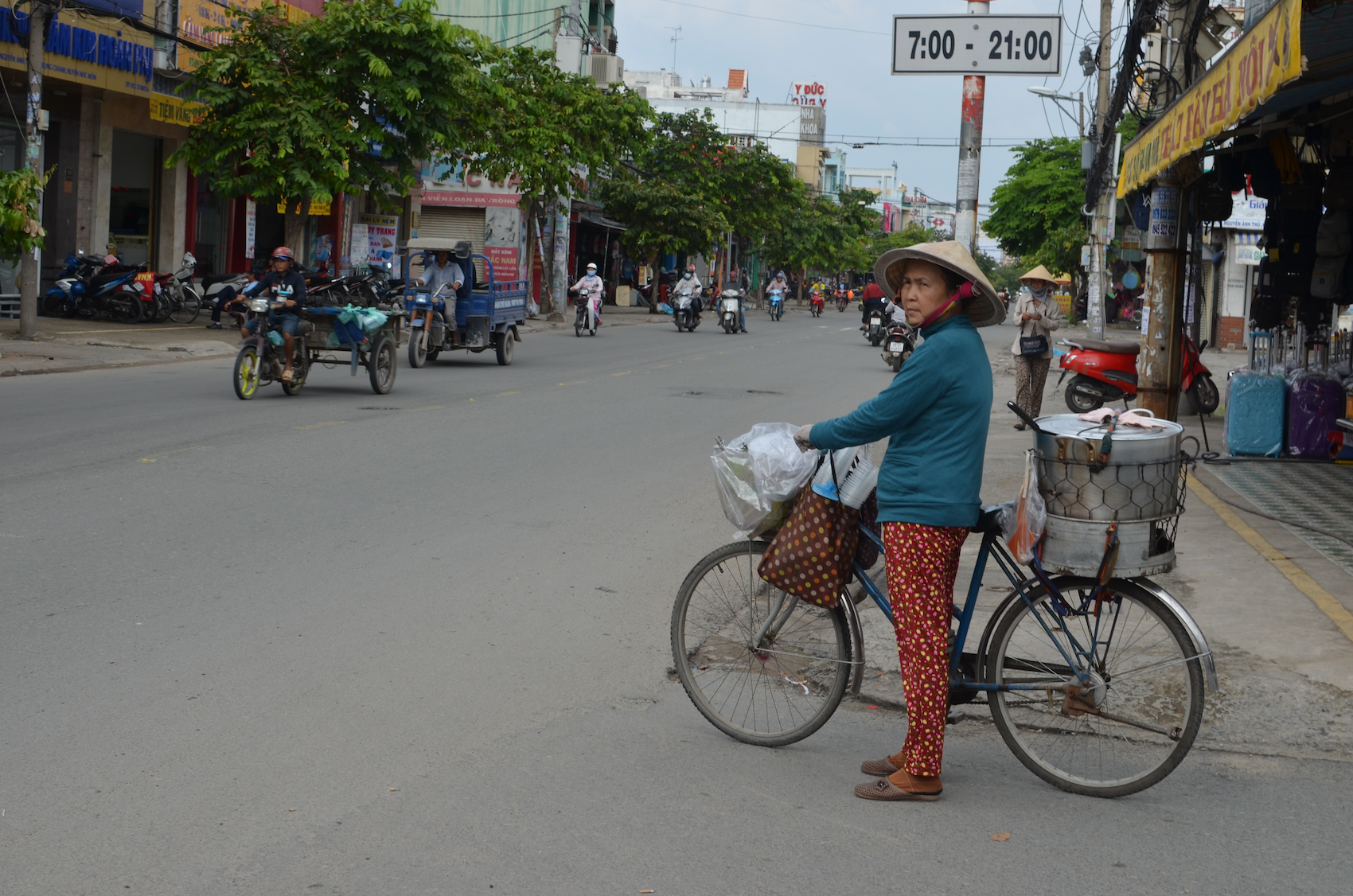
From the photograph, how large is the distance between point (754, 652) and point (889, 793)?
82cm

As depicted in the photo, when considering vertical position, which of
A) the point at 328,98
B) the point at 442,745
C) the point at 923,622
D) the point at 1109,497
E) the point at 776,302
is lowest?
the point at 442,745

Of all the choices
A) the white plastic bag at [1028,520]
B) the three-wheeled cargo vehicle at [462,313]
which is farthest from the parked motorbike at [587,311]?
the white plastic bag at [1028,520]

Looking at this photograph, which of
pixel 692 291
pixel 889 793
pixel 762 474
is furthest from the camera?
pixel 692 291

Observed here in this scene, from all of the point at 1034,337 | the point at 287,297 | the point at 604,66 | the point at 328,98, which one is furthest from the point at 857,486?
the point at 604,66

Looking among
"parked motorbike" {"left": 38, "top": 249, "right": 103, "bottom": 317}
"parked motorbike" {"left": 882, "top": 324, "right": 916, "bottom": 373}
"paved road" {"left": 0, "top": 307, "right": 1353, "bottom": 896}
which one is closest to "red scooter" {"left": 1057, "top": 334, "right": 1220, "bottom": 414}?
"parked motorbike" {"left": 882, "top": 324, "right": 916, "bottom": 373}

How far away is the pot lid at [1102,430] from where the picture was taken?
4.12 m

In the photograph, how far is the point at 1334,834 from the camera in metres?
4.01

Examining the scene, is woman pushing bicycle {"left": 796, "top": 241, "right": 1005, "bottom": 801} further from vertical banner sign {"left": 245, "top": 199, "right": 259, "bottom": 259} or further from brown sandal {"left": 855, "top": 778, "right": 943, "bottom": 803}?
vertical banner sign {"left": 245, "top": 199, "right": 259, "bottom": 259}

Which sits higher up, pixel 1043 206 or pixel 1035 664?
pixel 1043 206

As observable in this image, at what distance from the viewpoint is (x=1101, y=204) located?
25.8 m

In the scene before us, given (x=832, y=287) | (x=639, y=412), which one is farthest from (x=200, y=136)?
(x=832, y=287)

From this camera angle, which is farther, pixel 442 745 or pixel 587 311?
pixel 587 311

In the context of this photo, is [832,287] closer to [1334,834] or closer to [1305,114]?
[1305,114]

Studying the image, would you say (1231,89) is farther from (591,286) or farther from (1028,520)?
(591,286)
